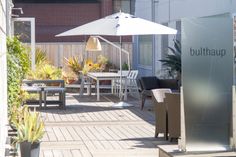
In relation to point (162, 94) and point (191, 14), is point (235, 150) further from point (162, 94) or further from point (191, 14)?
point (191, 14)

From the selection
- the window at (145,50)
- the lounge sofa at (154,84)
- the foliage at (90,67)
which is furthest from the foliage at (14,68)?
the window at (145,50)

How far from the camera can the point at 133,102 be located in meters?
20.6

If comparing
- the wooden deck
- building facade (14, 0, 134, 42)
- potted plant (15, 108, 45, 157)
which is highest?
building facade (14, 0, 134, 42)

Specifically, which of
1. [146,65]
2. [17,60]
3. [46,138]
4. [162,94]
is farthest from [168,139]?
[146,65]

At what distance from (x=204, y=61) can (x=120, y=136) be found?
527 cm

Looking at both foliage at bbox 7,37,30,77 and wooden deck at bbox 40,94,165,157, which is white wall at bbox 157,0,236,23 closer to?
wooden deck at bbox 40,94,165,157

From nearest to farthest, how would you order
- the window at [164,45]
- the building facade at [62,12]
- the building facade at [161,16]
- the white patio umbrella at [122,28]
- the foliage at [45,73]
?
the building facade at [161,16] → the white patio umbrella at [122,28] → the foliage at [45,73] → the window at [164,45] → the building facade at [62,12]

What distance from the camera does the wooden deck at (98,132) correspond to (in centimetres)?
1123

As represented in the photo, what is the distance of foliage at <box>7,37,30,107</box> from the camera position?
11.9 meters

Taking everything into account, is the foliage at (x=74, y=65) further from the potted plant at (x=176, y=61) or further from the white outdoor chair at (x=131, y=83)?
the potted plant at (x=176, y=61)

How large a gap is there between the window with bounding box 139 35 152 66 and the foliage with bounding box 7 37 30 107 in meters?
10.4

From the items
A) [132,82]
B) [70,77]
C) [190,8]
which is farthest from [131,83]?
[190,8]

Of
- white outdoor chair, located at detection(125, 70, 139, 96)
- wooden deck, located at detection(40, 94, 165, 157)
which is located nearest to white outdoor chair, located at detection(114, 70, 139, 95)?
white outdoor chair, located at detection(125, 70, 139, 96)

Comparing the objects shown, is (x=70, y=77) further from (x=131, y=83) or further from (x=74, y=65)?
(x=131, y=83)
